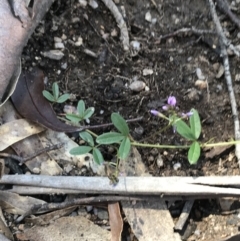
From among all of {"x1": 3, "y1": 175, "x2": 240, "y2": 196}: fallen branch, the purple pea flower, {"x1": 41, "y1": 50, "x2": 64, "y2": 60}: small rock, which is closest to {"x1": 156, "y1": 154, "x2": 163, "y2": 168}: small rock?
{"x1": 3, "y1": 175, "x2": 240, "y2": 196}: fallen branch

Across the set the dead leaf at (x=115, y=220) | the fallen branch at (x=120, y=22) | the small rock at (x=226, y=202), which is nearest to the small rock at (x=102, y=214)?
the dead leaf at (x=115, y=220)

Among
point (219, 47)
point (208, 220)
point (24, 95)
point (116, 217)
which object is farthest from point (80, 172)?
point (219, 47)

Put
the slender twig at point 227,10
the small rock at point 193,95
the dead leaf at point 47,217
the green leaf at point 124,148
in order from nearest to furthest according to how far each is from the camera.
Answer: the green leaf at point 124,148
the dead leaf at point 47,217
the small rock at point 193,95
the slender twig at point 227,10

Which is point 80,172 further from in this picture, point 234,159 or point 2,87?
point 234,159

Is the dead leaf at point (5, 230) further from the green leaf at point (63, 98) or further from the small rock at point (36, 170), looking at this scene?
the green leaf at point (63, 98)

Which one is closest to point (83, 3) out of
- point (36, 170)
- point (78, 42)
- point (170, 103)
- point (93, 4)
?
point (93, 4)
